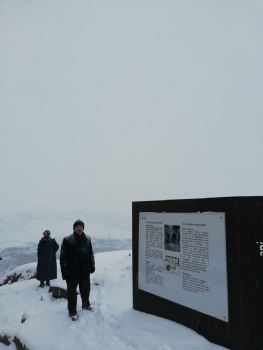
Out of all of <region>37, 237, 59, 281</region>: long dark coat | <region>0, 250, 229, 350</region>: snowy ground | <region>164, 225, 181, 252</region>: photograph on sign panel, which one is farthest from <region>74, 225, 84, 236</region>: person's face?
<region>37, 237, 59, 281</region>: long dark coat

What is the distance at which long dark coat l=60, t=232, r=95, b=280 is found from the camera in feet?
18.9

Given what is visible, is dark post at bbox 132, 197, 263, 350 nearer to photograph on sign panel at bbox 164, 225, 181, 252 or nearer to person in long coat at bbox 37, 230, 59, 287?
photograph on sign panel at bbox 164, 225, 181, 252

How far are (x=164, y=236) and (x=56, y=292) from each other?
Result: 15.6 feet

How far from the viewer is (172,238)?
5.10 m

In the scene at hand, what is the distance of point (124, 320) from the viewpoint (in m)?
5.43

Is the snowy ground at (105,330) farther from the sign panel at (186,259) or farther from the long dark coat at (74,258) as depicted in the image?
the long dark coat at (74,258)

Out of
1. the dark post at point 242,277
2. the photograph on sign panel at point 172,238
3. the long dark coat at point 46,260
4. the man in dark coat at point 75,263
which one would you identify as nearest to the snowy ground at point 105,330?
the dark post at point 242,277

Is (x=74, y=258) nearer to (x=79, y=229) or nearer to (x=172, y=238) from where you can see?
(x=79, y=229)

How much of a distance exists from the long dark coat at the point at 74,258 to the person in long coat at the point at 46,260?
480cm

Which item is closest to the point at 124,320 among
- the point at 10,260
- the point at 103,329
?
the point at 103,329

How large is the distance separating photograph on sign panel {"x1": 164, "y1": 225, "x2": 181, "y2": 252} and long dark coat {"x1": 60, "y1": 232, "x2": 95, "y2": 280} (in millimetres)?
1799

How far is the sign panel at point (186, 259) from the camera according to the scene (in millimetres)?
4211

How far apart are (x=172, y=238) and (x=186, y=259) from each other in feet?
1.55

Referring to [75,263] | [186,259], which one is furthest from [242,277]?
[75,263]
